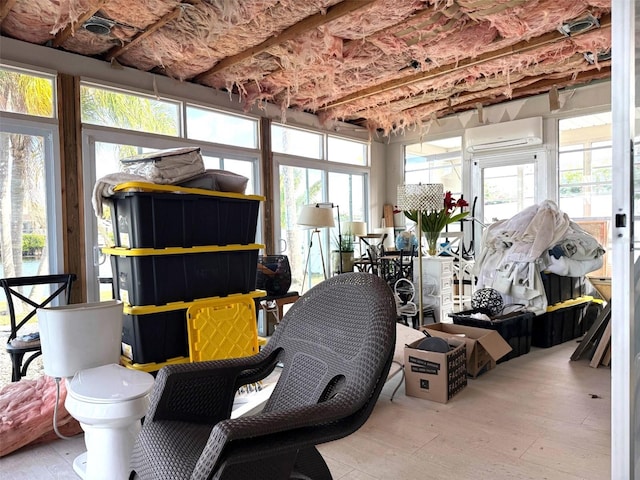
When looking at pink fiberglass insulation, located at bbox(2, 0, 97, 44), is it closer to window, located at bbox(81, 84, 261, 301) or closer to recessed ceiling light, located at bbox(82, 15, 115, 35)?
recessed ceiling light, located at bbox(82, 15, 115, 35)

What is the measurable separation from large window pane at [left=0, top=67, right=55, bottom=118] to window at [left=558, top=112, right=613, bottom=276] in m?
6.04

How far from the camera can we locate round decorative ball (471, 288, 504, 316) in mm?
4039

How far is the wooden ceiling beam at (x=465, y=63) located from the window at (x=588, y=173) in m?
2.22

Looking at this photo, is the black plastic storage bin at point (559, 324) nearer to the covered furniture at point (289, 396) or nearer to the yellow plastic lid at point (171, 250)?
the yellow plastic lid at point (171, 250)

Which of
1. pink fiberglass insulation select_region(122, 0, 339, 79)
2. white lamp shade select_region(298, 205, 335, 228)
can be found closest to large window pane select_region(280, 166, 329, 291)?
white lamp shade select_region(298, 205, 335, 228)

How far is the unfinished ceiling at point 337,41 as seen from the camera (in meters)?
3.38

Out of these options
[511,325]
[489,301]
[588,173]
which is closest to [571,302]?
[489,301]

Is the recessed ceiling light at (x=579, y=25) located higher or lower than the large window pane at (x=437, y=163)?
higher

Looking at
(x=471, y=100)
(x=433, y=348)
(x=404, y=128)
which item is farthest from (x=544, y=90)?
(x=433, y=348)

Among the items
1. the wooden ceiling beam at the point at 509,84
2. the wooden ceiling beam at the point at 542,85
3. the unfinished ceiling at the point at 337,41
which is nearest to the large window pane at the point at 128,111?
the unfinished ceiling at the point at 337,41

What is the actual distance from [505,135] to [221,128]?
12.9ft

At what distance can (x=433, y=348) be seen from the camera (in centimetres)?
295

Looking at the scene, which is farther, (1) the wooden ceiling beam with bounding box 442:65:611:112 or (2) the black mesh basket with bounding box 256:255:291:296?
(1) the wooden ceiling beam with bounding box 442:65:611:112

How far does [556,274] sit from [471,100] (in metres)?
3.14
